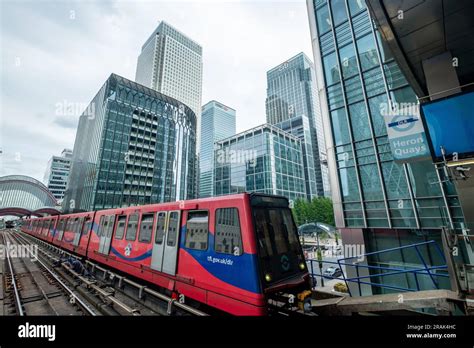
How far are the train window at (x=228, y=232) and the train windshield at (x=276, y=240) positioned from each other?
1.47 ft

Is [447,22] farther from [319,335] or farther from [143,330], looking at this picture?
[143,330]

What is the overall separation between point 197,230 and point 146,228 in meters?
2.89

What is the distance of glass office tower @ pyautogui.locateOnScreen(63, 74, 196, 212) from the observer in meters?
56.4

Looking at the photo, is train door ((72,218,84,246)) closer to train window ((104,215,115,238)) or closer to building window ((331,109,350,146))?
train window ((104,215,115,238))

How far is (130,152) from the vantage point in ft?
203

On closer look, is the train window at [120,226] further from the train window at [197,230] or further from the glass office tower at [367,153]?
the glass office tower at [367,153]

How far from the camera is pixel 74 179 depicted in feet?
240

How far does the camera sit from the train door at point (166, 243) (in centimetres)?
617

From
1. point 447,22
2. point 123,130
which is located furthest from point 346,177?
point 123,130

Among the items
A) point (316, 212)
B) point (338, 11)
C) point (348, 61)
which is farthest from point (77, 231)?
point (316, 212)

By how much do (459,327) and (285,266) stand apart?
2.95 meters

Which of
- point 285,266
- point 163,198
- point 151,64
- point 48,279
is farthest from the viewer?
point 151,64

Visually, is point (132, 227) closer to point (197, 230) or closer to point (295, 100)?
point (197, 230)
